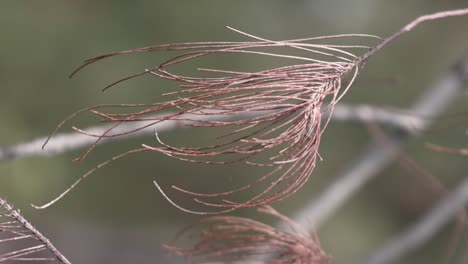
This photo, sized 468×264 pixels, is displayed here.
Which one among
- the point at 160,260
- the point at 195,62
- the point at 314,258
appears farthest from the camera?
the point at 160,260

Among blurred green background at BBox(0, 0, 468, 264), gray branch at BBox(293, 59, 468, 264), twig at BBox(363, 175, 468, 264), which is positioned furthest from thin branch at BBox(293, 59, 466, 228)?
blurred green background at BBox(0, 0, 468, 264)

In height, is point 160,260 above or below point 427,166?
below

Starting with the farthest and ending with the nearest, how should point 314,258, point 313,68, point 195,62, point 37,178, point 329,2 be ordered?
point 329,2
point 195,62
point 37,178
point 314,258
point 313,68

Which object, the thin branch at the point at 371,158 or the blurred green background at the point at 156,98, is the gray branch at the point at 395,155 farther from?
the blurred green background at the point at 156,98

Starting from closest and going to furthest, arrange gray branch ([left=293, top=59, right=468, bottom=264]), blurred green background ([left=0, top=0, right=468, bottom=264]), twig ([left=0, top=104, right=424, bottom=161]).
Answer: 1. twig ([left=0, top=104, right=424, bottom=161])
2. gray branch ([left=293, top=59, right=468, bottom=264])
3. blurred green background ([left=0, top=0, right=468, bottom=264])

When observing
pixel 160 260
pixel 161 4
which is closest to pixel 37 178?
pixel 160 260

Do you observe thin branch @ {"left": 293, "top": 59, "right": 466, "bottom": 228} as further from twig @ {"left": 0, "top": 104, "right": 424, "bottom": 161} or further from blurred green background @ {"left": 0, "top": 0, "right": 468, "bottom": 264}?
blurred green background @ {"left": 0, "top": 0, "right": 468, "bottom": 264}

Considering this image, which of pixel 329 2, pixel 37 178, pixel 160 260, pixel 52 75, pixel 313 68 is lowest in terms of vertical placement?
pixel 160 260

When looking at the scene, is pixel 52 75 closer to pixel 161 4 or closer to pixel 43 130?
pixel 43 130
